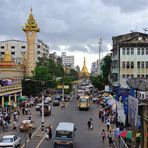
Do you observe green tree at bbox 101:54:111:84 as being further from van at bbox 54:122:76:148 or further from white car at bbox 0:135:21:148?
white car at bbox 0:135:21:148

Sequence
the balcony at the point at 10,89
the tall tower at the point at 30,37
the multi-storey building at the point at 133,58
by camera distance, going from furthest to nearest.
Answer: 1. the tall tower at the point at 30,37
2. the multi-storey building at the point at 133,58
3. the balcony at the point at 10,89

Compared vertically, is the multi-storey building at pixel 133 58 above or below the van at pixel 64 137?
above

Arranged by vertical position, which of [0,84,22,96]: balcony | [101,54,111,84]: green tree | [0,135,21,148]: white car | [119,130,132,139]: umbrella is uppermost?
[101,54,111,84]: green tree

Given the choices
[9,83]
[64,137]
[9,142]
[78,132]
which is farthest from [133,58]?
[9,142]

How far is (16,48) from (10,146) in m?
115

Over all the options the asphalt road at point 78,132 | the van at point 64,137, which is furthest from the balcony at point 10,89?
the van at point 64,137

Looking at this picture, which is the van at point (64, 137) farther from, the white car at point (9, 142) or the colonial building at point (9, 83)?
the colonial building at point (9, 83)

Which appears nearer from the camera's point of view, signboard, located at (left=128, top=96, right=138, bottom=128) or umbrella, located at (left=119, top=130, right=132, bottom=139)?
signboard, located at (left=128, top=96, right=138, bottom=128)

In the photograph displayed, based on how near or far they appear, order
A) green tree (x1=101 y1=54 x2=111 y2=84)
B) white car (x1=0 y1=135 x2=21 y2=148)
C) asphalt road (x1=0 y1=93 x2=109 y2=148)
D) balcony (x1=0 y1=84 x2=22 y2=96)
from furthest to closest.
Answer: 1. green tree (x1=101 y1=54 x2=111 y2=84)
2. balcony (x1=0 y1=84 x2=22 y2=96)
3. asphalt road (x1=0 y1=93 x2=109 y2=148)
4. white car (x1=0 y1=135 x2=21 y2=148)

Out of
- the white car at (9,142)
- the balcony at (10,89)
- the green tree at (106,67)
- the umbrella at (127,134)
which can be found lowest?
the white car at (9,142)

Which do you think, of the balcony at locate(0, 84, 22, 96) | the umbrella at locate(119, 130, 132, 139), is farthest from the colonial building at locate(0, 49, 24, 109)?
the umbrella at locate(119, 130, 132, 139)

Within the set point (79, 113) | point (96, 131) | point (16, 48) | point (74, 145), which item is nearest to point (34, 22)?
point (16, 48)

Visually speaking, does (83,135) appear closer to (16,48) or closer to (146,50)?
(146,50)

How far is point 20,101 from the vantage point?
72875 mm
